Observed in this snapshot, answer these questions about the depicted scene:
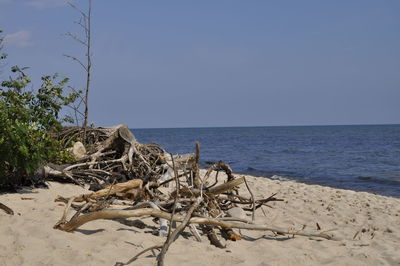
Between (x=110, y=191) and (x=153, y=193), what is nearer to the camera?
(x=110, y=191)

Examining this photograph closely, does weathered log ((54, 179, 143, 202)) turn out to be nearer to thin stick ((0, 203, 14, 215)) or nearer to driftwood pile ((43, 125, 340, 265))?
driftwood pile ((43, 125, 340, 265))

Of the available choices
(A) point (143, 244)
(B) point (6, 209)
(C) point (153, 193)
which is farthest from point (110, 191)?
(A) point (143, 244)

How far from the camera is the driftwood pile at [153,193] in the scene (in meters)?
5.52

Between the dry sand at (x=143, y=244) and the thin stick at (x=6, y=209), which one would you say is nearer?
the dry sand at (x=143, y=244)

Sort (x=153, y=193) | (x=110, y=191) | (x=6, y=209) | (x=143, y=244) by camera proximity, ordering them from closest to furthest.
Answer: (x=143, y=244) → (x=6, y=209) → (x=110, y=191) → (x=153, y=193)

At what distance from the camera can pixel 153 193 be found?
7.53 meters

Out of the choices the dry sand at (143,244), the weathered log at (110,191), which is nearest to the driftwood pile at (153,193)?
the weathered log at (110,191)

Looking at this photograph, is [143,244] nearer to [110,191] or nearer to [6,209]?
[110,191]

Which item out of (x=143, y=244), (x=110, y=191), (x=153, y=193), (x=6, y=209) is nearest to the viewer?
(x=143, y=244)

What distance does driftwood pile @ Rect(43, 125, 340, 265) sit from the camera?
5.52 meters

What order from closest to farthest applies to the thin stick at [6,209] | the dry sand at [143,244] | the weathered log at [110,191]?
1. the dry sand at [143,244]
2. the thin stick at [6,209]
3. the weathered log at [110,191]

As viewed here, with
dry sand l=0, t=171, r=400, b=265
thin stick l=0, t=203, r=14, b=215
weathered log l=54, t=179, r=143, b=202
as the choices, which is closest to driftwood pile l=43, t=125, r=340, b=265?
weathered log l=54, t=179, r=143, b=202

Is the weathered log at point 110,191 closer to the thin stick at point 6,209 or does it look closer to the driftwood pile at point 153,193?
the driftwood pile at point 153,193

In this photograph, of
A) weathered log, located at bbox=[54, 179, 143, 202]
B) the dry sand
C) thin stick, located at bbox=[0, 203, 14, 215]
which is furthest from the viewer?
weathered log, located at bbox=[54, 179, 143, 202]
